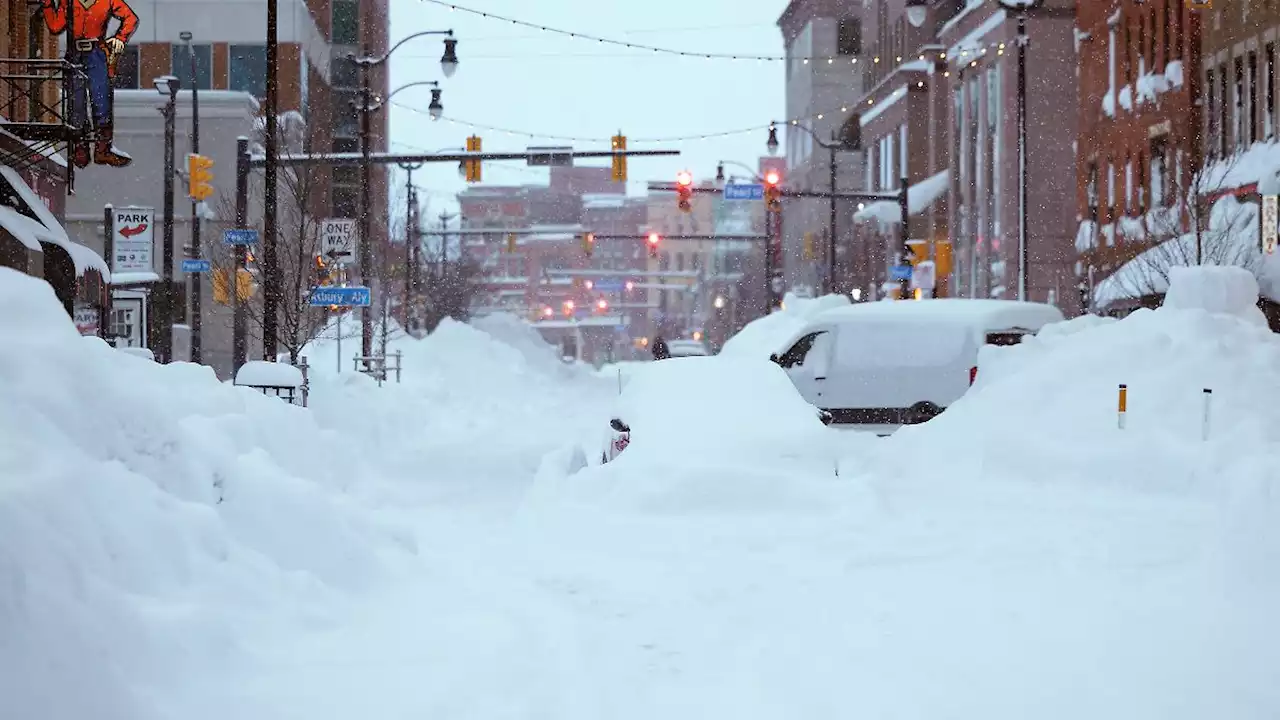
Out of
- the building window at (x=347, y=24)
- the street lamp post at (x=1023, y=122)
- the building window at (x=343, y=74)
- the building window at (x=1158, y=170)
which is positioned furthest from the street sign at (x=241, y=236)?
the building window at (x=347, y=24)

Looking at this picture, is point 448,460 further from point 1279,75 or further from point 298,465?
point 1279,75

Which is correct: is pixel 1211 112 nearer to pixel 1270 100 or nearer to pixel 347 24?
pixel 1270 100

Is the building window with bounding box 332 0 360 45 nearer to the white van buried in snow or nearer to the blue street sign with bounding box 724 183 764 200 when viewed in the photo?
the blue street sign with bounding box 724 183 764 200

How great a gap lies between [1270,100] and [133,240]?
2340 cm

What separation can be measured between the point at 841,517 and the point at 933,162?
188 feet

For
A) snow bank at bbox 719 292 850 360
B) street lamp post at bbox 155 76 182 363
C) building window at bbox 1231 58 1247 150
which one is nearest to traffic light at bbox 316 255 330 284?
street lamp post at bbox 155 76 182 363

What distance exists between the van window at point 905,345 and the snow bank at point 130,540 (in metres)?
13.2

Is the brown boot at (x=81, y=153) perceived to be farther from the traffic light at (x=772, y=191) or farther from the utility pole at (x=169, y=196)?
the traffic light at (x=772, y=191)

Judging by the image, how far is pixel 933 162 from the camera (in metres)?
67.9

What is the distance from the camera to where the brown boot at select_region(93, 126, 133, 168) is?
23.3m

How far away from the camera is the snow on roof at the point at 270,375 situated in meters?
19.5

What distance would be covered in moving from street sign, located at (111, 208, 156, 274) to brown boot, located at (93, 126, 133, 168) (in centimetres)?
89

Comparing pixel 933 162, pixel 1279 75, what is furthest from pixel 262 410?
pixel 933 162

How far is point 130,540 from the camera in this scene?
283 inches
